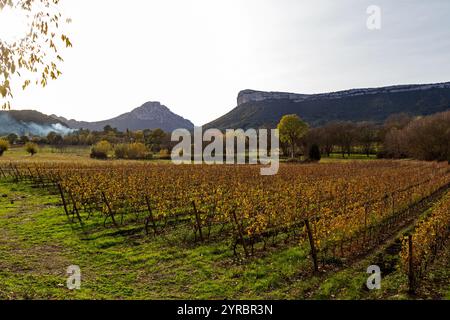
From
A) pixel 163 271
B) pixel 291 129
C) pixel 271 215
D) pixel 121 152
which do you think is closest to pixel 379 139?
pixel 291 129

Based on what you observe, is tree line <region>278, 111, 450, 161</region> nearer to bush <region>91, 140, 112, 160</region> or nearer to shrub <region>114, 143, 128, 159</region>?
shrub <region>114, 143, 128, 159</region>

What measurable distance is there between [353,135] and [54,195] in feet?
258

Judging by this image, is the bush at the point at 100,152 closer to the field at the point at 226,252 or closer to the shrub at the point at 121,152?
the shrub at the point at 121,152

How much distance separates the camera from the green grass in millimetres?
8617

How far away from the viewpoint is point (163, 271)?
33.8 ft

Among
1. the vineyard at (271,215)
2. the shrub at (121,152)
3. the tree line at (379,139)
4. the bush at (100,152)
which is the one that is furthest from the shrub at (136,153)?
the vineyard at (271,215)

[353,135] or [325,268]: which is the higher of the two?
[353,135]

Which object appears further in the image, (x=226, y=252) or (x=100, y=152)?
(x=100, y=152)

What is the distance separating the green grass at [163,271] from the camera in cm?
862

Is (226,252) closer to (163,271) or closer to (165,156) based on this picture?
(163,271)

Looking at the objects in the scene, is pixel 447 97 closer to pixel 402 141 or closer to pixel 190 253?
pixel 402 141
